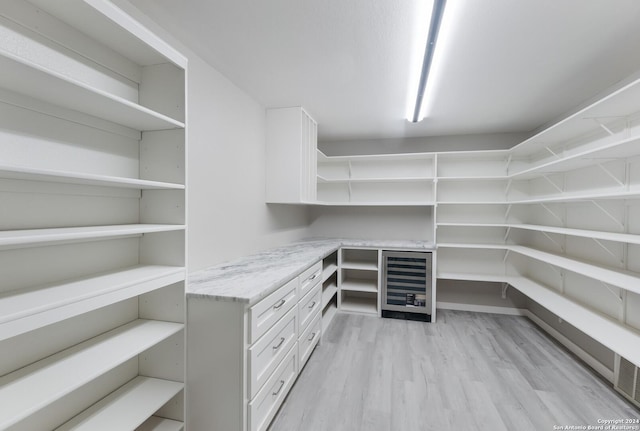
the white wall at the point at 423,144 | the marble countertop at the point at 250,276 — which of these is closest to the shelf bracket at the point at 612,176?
the white wall at the point at 423,144

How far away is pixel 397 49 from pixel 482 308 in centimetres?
354

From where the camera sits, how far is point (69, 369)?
1088mm

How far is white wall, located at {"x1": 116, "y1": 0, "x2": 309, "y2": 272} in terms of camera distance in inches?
77.4

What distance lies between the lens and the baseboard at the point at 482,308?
12.5ft

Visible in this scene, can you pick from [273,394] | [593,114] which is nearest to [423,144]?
[593,114]

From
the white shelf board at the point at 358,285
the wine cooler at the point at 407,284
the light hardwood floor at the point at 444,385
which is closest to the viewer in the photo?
the light hardwood floor at the point at 444,385

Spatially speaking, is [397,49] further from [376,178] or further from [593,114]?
[376,178]

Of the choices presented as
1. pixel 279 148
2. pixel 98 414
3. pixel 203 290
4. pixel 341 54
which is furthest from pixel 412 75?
pixel 98 414

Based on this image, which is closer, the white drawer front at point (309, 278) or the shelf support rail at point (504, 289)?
the white drawer front at point (309, 278)

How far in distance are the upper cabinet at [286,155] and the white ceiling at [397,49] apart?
0.52 ft

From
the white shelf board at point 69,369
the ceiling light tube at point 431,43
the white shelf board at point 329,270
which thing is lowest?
the white shelf board at point 329,270

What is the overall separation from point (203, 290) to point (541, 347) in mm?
3274

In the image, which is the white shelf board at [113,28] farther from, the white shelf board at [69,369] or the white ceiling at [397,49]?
the white shelf board at [69,369]

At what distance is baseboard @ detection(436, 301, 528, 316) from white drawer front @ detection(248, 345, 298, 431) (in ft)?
8.83
